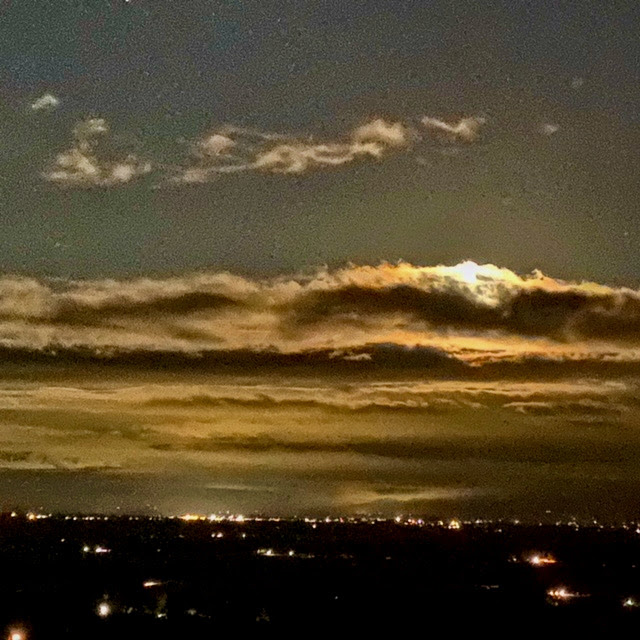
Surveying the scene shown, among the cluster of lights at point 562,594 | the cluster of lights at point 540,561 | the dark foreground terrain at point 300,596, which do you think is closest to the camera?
the dark foreground terrain at point 300,596

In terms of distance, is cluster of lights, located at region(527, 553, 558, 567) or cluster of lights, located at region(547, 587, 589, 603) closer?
cluster of lights, located at region(547, 587, 589, 603)

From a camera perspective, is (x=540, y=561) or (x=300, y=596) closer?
(x=300, y=596)

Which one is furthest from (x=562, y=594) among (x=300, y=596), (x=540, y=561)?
(x=540, y=561)

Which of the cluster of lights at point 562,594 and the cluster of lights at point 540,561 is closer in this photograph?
the cluster of lights at point 562,594

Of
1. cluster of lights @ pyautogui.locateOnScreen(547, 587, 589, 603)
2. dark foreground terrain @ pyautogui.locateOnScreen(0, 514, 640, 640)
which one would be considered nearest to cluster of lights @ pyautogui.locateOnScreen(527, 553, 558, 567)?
dark foreground terrain @ pyautogui.locateOnScreen(0, 514, 640, 640)

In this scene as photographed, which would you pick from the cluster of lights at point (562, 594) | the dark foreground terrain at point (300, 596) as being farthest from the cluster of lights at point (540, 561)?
the cluster of lights at point (562, 594)

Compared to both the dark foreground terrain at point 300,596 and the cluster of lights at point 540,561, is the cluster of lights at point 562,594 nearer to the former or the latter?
the dark foreground terrain at point 300,596

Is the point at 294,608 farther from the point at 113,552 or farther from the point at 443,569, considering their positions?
the point at 113,552

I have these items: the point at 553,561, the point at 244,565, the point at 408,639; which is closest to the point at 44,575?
the point at 244,565

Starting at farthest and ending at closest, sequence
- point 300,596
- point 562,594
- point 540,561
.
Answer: point 540,561
point 562,594
point 300,596

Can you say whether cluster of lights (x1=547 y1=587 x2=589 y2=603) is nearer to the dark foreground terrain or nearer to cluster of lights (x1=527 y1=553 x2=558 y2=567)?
the dark foreground terrain

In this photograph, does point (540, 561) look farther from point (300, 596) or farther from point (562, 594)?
point (300, 596)

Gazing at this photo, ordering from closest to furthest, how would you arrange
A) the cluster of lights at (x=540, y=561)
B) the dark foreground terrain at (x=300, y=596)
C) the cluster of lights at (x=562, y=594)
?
1. the dark foreground terrain at (x=300, y=596)
2. the cluster of lights at (x=562, y=594)
3. the cluster of lights at (x=540, y=561)
